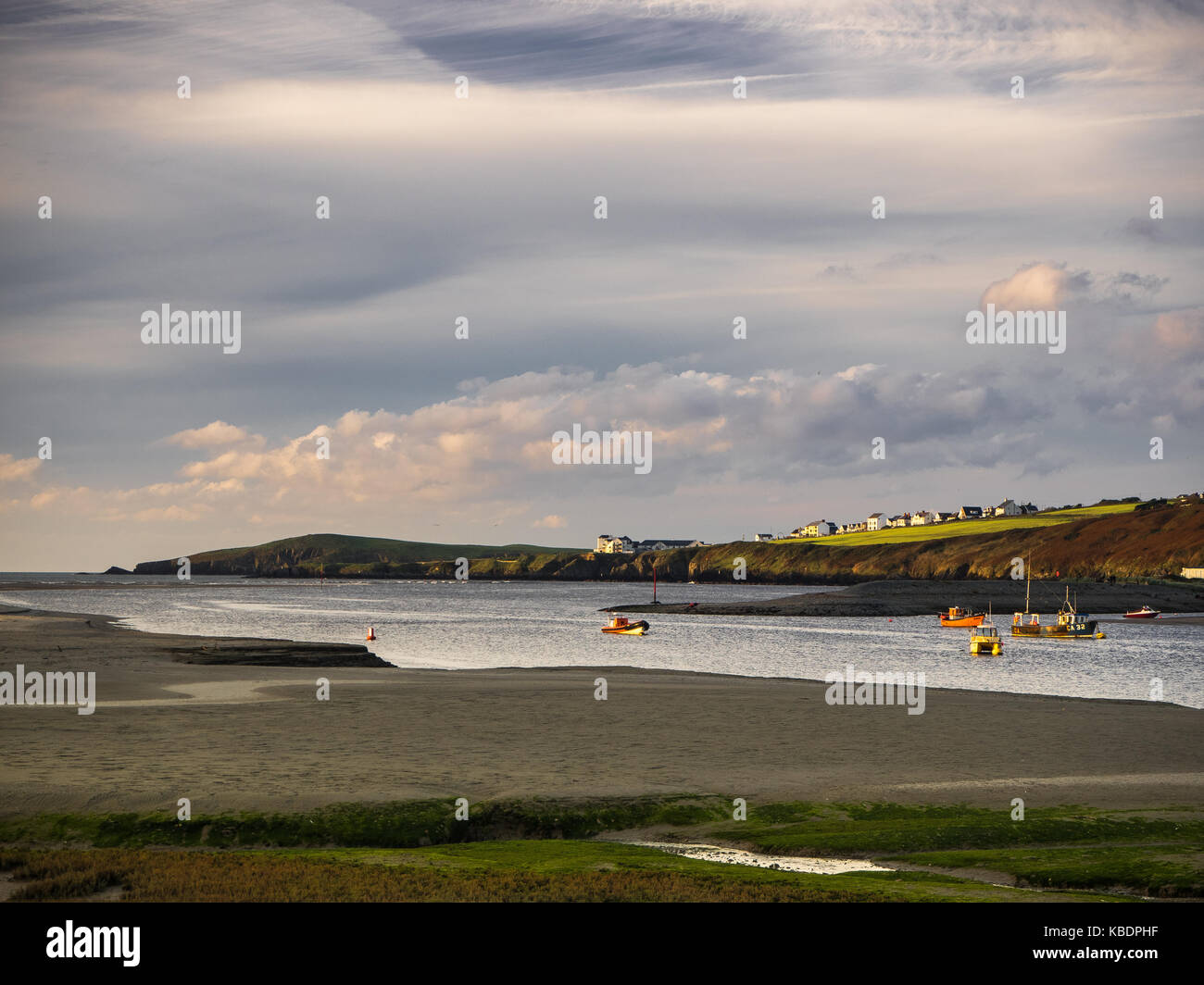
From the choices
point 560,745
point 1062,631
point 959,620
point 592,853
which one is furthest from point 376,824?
point 959,620

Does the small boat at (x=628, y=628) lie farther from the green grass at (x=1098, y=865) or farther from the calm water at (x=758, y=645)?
the green grass at (x=1098, y=865)

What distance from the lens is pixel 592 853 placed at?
1897 centimetres

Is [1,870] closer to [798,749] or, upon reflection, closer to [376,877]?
[376,877]

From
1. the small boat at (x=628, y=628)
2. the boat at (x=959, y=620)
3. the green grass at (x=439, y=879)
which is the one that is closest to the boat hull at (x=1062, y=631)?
the boat at (x=959, y=620)

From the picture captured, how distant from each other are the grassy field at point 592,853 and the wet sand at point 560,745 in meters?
1.38

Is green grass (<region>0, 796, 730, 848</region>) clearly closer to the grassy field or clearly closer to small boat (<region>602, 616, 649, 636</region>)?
the grassy field

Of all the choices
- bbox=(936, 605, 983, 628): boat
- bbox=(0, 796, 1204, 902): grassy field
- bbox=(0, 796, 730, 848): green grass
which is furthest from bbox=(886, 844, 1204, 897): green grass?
bbox=(936, 605, 983, 628): boat

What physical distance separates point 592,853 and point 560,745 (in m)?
12.2

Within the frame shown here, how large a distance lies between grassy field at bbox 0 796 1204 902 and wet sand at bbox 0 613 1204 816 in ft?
4.51

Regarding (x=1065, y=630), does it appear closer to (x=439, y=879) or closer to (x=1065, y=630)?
(x=1065, y=630)

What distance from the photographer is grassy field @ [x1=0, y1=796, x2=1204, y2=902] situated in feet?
48.7

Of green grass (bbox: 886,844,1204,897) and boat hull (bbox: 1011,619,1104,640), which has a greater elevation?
green grass (bbox: 886,844,1204,897)
